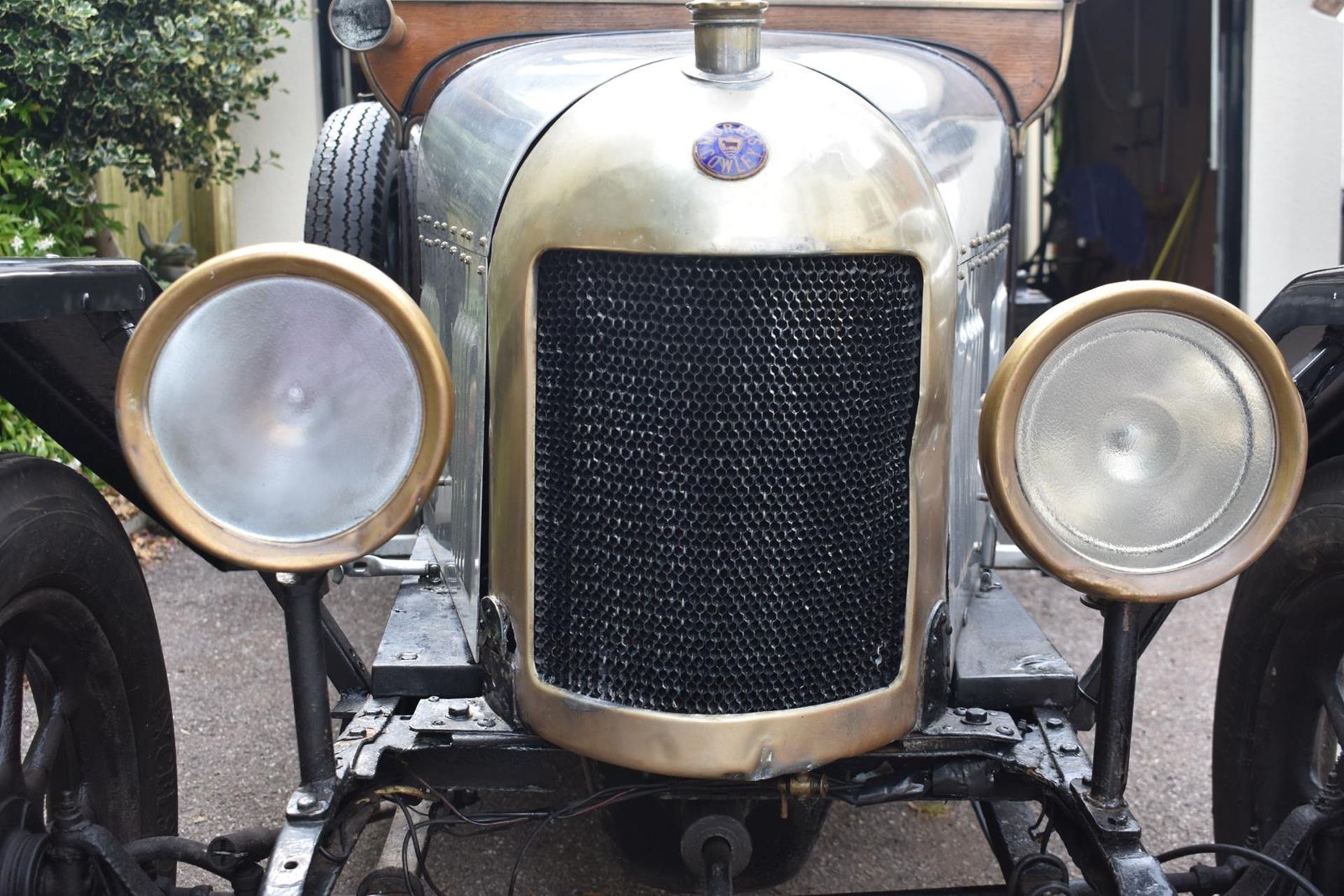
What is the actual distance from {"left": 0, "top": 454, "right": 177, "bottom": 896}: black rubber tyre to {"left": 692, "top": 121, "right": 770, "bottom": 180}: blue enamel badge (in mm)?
1025

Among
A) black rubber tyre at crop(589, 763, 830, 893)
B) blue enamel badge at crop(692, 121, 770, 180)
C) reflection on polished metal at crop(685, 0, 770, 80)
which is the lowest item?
black rubber tyre at crop(589, 763, 830, 893)

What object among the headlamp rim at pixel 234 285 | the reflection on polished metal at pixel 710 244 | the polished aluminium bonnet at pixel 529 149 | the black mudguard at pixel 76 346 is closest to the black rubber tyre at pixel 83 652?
the black mudguard at pixel 76 346

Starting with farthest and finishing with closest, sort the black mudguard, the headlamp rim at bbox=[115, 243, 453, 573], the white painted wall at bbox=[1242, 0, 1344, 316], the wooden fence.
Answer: the wooden fence
the white painted wall at bbox=[1242, 0, 1344, 316]
the black mudguard
the headlamp rim at bbox=[115, 243, 453, 573]

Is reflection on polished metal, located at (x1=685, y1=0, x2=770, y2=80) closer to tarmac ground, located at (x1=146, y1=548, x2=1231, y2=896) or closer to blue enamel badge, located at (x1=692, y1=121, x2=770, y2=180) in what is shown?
blue enamel badge, located at (x1=692, y1=121, x2=770, y2=180)

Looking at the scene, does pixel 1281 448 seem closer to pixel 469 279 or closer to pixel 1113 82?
pixel 469 279

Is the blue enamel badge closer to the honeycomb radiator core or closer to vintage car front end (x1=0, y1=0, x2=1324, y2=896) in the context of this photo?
vintage car front end (x1=0, y1=0, x2=1324, y2=896)

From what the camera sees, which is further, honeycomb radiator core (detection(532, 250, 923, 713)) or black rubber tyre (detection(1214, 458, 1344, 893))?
black rubber tyre (detection(1214, 458, 1344, 893))

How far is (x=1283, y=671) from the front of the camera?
212 cm

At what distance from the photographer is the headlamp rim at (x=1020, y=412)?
1.44m

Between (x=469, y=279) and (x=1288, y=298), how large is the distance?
126cm

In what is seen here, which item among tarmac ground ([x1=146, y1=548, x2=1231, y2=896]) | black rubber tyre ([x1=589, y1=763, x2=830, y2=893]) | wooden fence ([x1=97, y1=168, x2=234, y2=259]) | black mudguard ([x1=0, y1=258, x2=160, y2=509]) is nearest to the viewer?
black mudguard ([x1=0, y1=258, x2=160, y2=509])

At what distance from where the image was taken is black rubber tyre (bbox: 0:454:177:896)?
1.76 m

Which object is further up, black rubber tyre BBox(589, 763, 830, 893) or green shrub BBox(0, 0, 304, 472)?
green shrub BBox(0, 0, 304, 472)

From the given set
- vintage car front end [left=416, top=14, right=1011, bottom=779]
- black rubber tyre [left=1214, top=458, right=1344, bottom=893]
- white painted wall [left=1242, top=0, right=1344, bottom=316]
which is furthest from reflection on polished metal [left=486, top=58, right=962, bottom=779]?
white painted wall [left=1242, top=0, right=1344, bottom=316]
